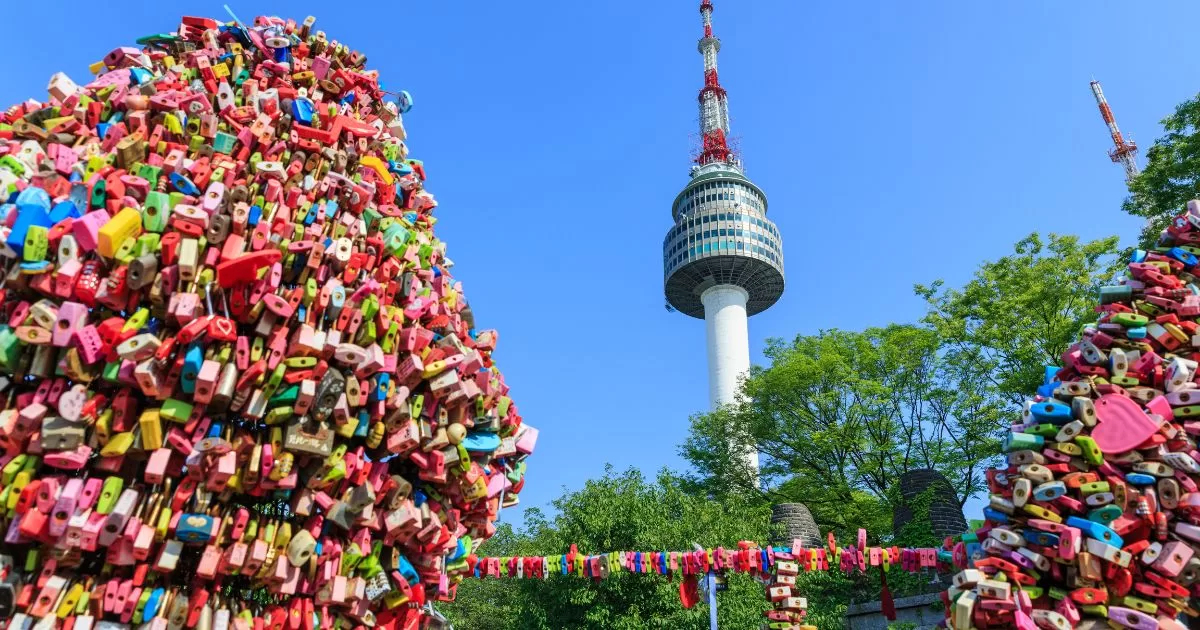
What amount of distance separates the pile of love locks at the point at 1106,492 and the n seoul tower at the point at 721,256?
2213 inches

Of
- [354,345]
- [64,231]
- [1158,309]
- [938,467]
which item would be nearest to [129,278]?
[64,231]

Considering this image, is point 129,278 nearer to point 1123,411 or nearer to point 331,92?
point 331,92

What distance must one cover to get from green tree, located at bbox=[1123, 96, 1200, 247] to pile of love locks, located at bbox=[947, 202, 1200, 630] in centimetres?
1343

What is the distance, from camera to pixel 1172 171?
1845 centimetres

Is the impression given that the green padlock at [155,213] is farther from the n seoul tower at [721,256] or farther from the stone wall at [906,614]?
the n seoul tower at [721,256]

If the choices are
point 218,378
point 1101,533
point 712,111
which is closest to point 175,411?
point 218,378

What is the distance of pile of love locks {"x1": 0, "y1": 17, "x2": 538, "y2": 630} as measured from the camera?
4.74 m

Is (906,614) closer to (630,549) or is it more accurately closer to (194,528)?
(630,549)

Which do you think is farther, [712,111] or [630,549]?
[712,111]

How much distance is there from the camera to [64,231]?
197 inches

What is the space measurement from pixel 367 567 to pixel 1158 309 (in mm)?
6427

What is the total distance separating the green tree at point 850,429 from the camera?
27672mm

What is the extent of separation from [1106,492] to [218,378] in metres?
6.13

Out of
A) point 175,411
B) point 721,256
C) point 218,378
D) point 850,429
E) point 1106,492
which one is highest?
point 721,256
